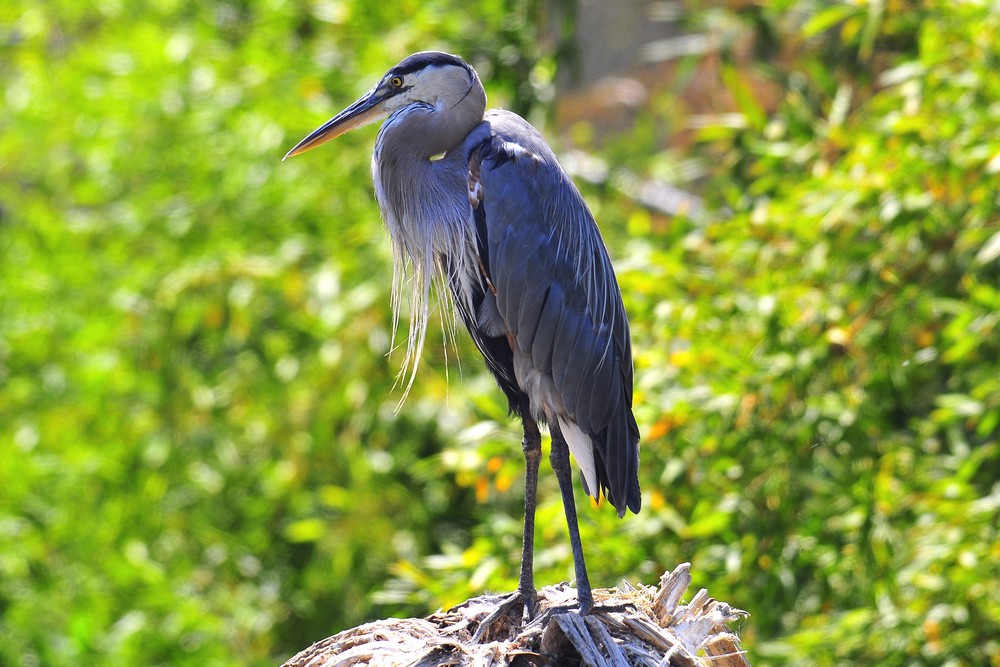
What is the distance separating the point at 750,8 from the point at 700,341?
61.7 inches

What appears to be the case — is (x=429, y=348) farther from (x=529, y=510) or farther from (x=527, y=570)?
(x=527, y=570)

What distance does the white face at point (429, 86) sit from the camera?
221cm

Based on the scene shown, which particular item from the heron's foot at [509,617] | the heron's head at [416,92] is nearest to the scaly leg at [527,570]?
the heron's foot at [509,617]

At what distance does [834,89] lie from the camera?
377cm

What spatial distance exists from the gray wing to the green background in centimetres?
25

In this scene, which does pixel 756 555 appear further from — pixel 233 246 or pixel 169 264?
pixel 169 264

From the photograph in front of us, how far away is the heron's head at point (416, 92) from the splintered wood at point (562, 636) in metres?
0.88

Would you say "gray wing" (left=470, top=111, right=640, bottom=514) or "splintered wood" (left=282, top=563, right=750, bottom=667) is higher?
"gray wing" (left=470, top=111, right=640, bottom=514)

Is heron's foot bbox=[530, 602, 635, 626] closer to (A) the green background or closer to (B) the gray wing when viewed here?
(B) the gray wing

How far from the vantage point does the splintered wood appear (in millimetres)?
1786

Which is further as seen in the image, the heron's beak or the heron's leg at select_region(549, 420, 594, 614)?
the heron's beak

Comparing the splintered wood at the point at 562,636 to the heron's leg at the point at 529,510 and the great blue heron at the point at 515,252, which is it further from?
the great blue heron at the point at 515,252

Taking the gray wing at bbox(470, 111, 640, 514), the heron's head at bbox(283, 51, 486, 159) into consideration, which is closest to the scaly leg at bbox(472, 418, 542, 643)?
the gray wing at bbox(470, 111, 640, 514)

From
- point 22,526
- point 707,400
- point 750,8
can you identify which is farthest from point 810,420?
point 22,526
